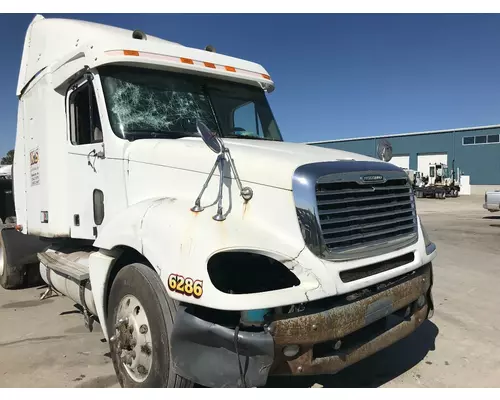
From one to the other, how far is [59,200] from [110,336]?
2.02 m

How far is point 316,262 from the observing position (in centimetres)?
289

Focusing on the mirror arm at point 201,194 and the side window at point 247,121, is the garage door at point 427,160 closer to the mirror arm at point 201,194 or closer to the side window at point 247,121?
the side window at point 247,121

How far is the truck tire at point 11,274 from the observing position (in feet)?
22.9

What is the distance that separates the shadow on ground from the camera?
12.2ft

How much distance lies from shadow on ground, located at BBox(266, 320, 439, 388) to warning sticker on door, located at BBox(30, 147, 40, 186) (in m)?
3.83

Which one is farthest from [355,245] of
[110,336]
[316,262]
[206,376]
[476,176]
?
[476,176]

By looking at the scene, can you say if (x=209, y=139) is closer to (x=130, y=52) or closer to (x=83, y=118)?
(x=130, y=52)

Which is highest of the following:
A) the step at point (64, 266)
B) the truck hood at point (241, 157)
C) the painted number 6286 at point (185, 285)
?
the truck hood at point (241, 157)

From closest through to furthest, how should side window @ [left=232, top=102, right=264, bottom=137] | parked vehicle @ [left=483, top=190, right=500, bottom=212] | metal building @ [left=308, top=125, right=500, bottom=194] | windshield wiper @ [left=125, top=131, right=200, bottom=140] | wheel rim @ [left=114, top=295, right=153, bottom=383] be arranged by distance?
wheel rim @ [left=114, top=295, right=153, bottom=383] → windshield wiper @ [left=125, top=131, right=200, bottom=140] → side window @ [left=232, top=102, right=264, bottom=137] → parked vehicle @ [left=483, top=190, right=500, bottom=212] → metal building @ [left=308, top=125, right=500, bottom=194]

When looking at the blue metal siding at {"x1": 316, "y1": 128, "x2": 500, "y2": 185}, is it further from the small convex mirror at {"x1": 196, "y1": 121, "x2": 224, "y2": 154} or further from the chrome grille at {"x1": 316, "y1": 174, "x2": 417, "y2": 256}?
the small convex mirror at {"x1": 196, "y1": 121, "x2": 224, "y2": 154}

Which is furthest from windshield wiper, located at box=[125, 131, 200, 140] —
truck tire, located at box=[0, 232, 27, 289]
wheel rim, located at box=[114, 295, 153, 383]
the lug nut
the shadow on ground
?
truck tire, located at box=[0, 232, 27, 289]

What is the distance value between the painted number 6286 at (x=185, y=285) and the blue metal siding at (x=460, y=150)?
139 ft

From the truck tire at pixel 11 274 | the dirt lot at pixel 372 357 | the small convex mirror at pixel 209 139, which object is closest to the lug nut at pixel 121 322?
the dirt lot at pixel 372 357
